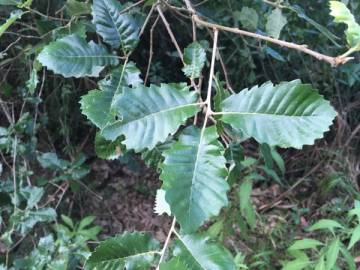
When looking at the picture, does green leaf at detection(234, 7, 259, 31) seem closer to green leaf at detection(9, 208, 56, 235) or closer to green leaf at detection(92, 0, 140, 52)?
green leaf at detection(92, 0, 140, 52)

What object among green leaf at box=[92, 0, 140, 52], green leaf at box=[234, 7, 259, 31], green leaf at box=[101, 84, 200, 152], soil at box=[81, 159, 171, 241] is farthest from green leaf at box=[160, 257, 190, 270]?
soil at box=[81, 159, 171, 241]

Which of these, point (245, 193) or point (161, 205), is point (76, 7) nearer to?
point (161, 205)

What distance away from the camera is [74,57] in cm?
93

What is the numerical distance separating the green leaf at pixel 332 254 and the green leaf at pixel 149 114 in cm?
115

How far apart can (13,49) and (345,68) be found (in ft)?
4.36

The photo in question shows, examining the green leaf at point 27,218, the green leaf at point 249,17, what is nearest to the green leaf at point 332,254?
the green leaf at point 249,17

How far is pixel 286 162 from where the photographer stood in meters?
2.56

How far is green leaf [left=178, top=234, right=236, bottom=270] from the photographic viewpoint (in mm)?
698

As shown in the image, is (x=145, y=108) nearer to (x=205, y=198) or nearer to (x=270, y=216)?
(x=205, y=198)

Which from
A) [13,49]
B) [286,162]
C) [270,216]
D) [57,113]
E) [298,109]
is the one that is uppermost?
[298,109]

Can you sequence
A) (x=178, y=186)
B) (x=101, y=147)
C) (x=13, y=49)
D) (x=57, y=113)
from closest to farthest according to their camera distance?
(x=178, y=186) → (x=101, y=147) → (x=13, y=49) → (x=57, y=113)

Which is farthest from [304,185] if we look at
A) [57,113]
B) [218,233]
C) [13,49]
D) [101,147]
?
[101,147]

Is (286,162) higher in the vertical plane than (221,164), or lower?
lower

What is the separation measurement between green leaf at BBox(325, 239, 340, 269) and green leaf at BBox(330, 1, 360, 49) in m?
1.19
